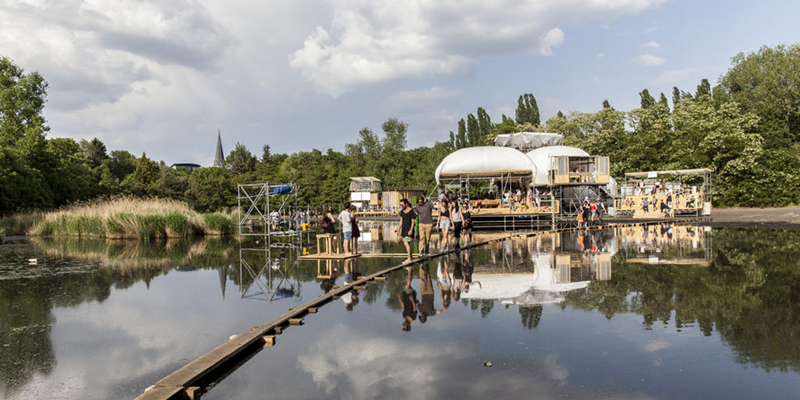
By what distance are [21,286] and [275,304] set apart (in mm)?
6670

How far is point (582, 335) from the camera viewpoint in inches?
270

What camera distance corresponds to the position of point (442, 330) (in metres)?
7.31

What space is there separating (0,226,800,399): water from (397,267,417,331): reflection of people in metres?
0.11

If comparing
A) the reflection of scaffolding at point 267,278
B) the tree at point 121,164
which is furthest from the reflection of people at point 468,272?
the tree at point 121,164

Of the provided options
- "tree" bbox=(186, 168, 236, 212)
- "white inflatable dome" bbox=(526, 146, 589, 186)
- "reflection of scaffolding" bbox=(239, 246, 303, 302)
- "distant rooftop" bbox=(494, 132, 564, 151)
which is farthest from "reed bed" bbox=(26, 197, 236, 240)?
"distant rooftop" bbox=(494, 132, 564, 151)

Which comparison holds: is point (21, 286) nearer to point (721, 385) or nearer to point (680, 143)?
point (721, 385)

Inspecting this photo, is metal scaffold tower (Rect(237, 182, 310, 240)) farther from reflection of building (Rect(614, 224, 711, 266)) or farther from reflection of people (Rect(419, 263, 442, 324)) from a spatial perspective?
reflection of building (Rect(614, 224, 711, 266))

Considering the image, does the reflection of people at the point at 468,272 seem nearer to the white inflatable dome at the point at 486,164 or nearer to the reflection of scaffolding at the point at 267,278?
the reflection of scaffolding at the point at 267,278

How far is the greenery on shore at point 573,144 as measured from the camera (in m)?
39.0

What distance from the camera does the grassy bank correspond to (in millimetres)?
27969

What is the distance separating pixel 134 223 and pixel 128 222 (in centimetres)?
37

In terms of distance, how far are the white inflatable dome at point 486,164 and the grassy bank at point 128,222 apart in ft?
44.3

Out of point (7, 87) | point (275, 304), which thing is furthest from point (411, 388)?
point (7, 87)

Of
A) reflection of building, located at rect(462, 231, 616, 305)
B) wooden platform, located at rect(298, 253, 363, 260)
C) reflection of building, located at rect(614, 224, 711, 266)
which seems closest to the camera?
reflection of building, located at rect(462, 231, 616, 305)
